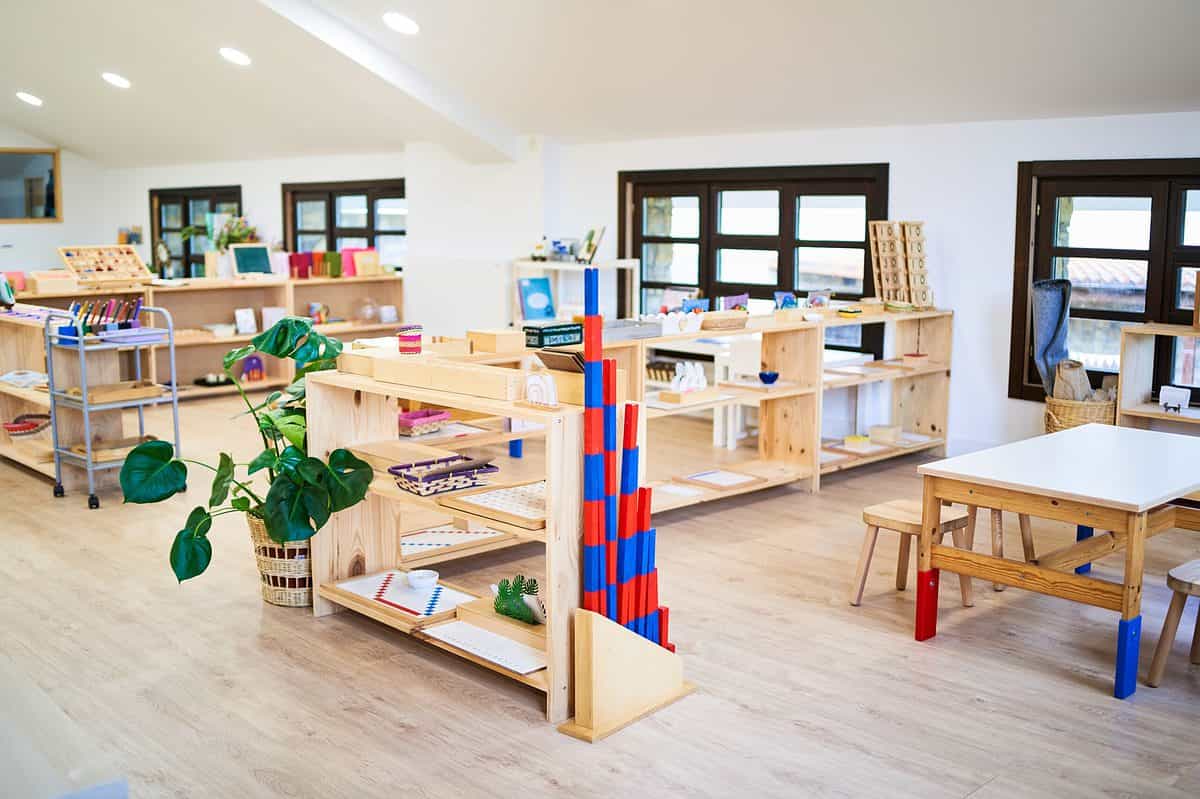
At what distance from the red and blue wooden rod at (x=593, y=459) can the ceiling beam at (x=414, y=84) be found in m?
5.40

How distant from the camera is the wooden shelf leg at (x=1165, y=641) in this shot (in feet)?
12.5

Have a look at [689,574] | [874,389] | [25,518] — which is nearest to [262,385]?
[25,518]

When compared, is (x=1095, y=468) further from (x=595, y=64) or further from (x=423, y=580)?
(x=595, y=64)

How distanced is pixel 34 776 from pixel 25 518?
4729 millimetres

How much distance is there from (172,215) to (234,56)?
16.9ft

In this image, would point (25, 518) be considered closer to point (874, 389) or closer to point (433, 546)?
point (433, 546)

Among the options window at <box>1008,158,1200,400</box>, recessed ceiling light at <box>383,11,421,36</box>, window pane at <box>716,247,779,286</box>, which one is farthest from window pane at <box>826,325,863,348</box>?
recessed ceiling light at <box>383,11,421,36</box>

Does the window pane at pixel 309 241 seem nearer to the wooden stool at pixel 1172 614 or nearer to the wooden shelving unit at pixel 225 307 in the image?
the wooden shelving unit at pixel 225 307

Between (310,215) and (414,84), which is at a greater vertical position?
(414,84)

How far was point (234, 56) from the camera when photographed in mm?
9000

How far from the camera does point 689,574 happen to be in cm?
500

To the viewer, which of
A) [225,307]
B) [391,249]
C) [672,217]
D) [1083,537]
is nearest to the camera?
[1083,537]

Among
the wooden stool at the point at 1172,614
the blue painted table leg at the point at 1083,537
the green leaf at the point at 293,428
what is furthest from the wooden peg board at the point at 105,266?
the wooden stool at the point at 1172,614

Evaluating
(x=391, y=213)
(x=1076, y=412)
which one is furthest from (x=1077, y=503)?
(x=391, y=213)
